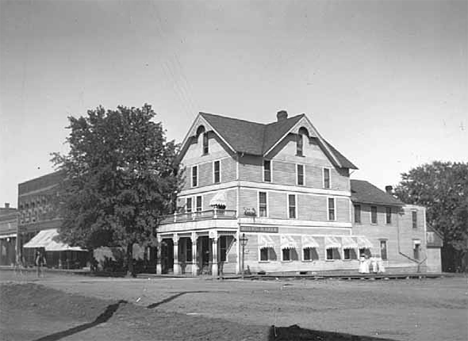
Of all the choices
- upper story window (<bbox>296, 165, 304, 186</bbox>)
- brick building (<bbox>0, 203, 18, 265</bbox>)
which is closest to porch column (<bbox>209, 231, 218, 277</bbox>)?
upper story window (<bbox>296, 165, 304, 186</bbox>)

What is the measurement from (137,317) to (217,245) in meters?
29.3

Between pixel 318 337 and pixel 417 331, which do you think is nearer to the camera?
pixel 318 337

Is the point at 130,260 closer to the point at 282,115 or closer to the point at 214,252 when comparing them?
the point at 214,252

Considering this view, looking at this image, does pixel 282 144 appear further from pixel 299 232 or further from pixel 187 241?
pixel 187 241

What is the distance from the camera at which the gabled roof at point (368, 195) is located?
181 ft

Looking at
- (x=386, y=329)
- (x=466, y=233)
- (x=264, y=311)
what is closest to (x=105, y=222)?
(x=264, y=311)

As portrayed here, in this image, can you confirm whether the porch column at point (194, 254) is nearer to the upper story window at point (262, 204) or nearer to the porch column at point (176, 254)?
the porch column at point (176, 254)

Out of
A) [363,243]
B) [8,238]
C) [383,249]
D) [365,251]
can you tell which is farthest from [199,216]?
[8,238]

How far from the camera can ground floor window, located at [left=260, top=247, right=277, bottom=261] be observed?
46031 mm

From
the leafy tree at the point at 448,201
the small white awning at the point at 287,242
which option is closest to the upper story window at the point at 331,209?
the small white awning at the point at 287,242

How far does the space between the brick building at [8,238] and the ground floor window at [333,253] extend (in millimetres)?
47387

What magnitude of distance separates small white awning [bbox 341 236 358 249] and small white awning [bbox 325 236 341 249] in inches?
23.3

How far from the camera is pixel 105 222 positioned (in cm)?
4366

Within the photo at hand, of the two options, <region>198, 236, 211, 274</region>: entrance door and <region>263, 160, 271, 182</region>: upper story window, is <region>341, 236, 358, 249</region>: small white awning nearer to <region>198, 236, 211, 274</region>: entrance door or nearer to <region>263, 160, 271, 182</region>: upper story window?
<region>263, 160, 271, 182</region>: upper story window
